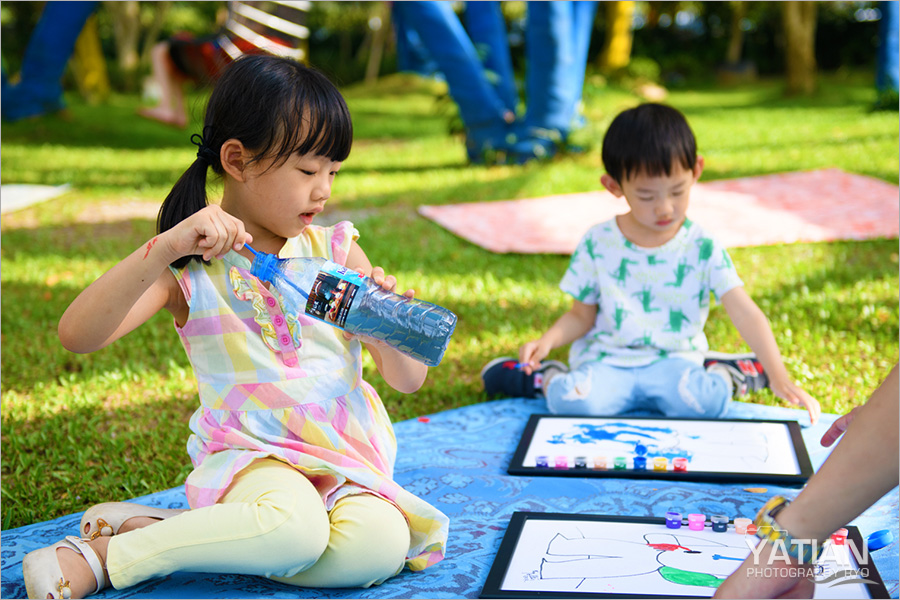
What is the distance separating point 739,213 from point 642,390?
Answer: 129 inches

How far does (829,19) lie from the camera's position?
20906 millimetres

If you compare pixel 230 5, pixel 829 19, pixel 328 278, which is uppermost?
pixel 829 19

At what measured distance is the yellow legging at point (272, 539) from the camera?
1.76 m

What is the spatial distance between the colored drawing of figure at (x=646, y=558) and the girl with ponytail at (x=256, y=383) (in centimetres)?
27

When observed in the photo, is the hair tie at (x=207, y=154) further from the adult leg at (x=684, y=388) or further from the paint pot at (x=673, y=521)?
the adult leg at (x=684, y=388)

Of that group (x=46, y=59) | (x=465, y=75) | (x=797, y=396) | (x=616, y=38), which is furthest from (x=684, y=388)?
(x=616, y=38)

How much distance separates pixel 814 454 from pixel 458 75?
6030 mm

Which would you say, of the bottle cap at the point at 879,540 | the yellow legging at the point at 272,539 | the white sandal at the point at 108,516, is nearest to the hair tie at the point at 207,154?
the yellow legging at the point at 272,539

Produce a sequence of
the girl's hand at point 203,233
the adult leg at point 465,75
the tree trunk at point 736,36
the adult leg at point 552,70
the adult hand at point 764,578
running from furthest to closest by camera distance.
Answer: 1. the tree trunk at point 736,36
2. the adult leg at point 465,75
3. the adult leg at point 552,70
4. the girl's hand at point 203,233
5. the adult hand at point 764,578

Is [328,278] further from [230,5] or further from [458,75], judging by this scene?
[230,5]

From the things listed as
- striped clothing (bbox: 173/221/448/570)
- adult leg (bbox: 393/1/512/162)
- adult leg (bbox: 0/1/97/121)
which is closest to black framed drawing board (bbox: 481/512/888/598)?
striped clothing (bbox: 173/221/448/570)

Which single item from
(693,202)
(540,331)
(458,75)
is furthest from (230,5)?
(540,331)

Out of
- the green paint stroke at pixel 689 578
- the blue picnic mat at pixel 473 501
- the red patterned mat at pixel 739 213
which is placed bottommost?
the blue picnic mat at pixel 473 501

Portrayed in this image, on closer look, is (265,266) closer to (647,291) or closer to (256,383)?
(256,383)
